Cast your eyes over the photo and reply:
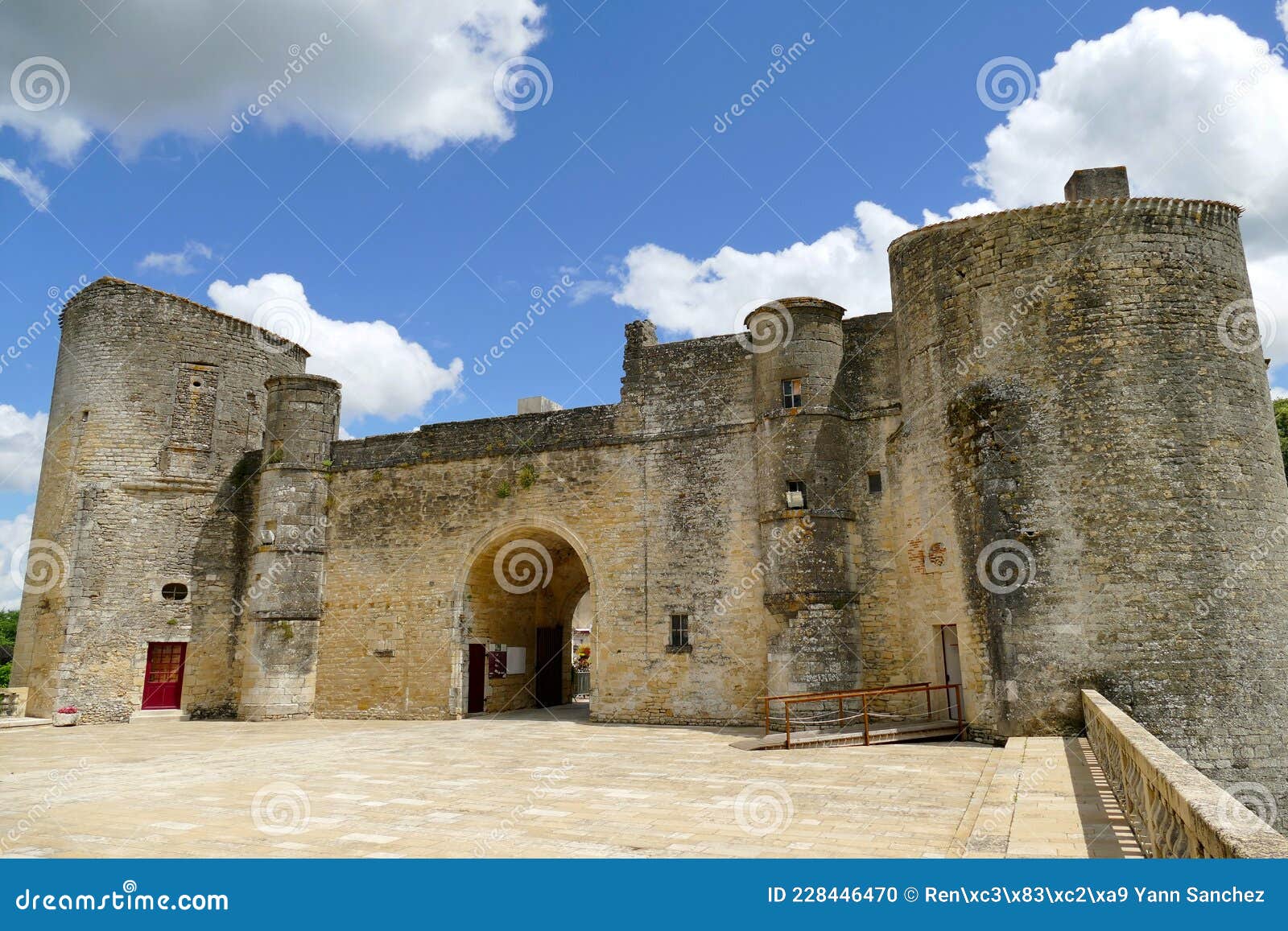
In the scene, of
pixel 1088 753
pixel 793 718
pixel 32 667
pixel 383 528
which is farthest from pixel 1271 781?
pixel 32 667

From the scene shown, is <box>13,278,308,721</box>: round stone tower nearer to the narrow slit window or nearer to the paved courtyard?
the paved courtyard

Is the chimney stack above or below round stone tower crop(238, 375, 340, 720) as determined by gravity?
above

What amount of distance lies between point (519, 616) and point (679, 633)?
18.8ft

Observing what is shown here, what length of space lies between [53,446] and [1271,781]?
2390 cm

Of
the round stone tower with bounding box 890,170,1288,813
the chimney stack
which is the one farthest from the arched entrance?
the chimney stack

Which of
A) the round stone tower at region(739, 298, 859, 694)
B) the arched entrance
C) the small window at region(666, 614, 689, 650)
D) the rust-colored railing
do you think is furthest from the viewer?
the arched entrance

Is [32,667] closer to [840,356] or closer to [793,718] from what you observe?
[793,718]

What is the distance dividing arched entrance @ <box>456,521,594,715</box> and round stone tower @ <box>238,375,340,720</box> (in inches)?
142

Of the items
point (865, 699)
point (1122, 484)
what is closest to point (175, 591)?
point (865, 699)

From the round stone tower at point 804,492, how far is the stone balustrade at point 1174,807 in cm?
667

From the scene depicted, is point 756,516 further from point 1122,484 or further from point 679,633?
point 1122,484

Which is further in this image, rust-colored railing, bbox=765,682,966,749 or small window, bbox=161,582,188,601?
small window, bbox=161,582,188,601

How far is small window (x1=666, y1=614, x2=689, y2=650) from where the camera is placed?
16000 millimetres

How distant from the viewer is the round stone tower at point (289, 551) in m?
18.2
